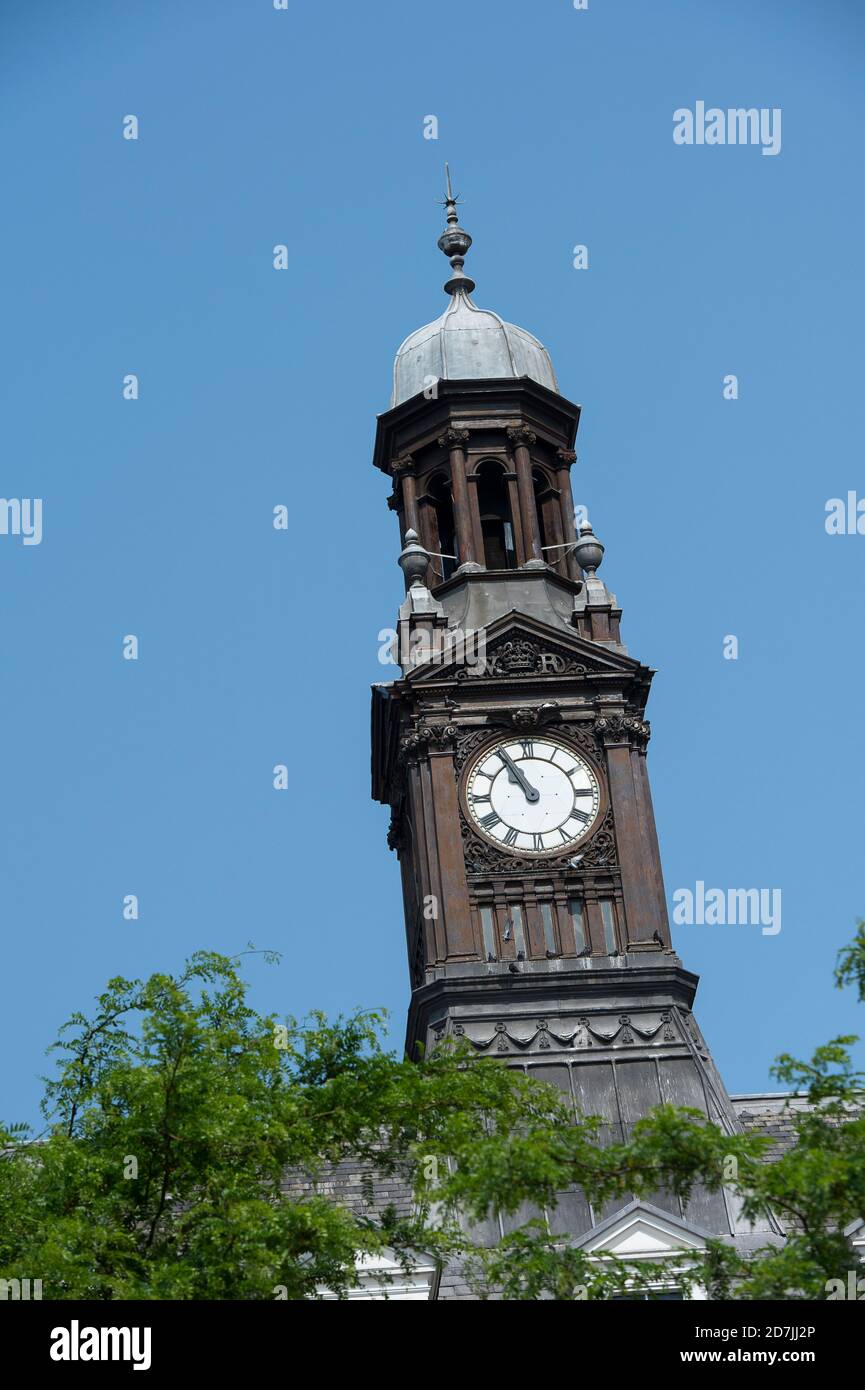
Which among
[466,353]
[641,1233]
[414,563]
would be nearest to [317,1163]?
[641,1233]

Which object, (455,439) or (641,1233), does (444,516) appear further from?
(641,1233)

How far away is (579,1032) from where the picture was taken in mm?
52719

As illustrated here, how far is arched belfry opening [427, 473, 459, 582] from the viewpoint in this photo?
60938 millimetres

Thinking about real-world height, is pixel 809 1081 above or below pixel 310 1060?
below

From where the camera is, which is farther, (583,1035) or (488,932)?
(488,932)

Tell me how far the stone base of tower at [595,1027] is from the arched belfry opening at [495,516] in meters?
11.3

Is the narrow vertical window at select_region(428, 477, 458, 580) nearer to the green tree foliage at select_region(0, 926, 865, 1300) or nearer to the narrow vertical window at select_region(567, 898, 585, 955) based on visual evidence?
the narrow vertical window at select_region(567, 898, 585, 955)

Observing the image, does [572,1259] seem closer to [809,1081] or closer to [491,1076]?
[809,1081]

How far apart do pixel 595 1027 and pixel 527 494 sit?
1313 centimetres

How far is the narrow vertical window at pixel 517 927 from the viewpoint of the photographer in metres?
53.7

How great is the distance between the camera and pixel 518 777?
2180 inches

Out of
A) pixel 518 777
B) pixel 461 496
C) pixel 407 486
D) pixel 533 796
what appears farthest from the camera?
pixel 407 486
